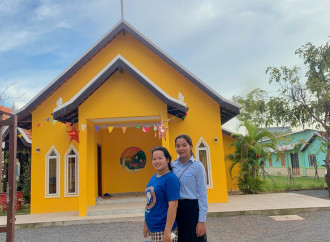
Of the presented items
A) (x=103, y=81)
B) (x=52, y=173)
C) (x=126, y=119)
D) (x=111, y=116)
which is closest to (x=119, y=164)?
(x=52, y=173)

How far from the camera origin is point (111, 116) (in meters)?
8.23

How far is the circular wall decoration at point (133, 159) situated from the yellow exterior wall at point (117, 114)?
47 centimetres

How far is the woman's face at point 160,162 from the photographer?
2607 millimetres

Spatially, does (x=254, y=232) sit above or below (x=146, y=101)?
below

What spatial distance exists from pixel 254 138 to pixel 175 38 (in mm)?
5838

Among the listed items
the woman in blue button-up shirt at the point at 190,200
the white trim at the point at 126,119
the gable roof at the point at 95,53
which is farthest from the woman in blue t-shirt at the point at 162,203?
the gable roof at the point at 95,53

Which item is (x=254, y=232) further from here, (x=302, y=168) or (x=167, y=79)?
(x=302, y=168)

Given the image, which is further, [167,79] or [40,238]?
[167,79]

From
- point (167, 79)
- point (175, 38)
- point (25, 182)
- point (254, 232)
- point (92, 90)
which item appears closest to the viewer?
point (254, 232)

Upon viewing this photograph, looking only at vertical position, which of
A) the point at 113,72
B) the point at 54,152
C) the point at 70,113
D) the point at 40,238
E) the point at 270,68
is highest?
the point at 270,68

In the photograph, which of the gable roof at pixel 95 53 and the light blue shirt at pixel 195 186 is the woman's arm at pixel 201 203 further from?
the gable roof at pixel 95 53

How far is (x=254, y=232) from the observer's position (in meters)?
5.77

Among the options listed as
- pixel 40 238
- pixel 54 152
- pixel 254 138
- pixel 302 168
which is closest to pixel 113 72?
pixel 54 152

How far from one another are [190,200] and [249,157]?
29.8ft
